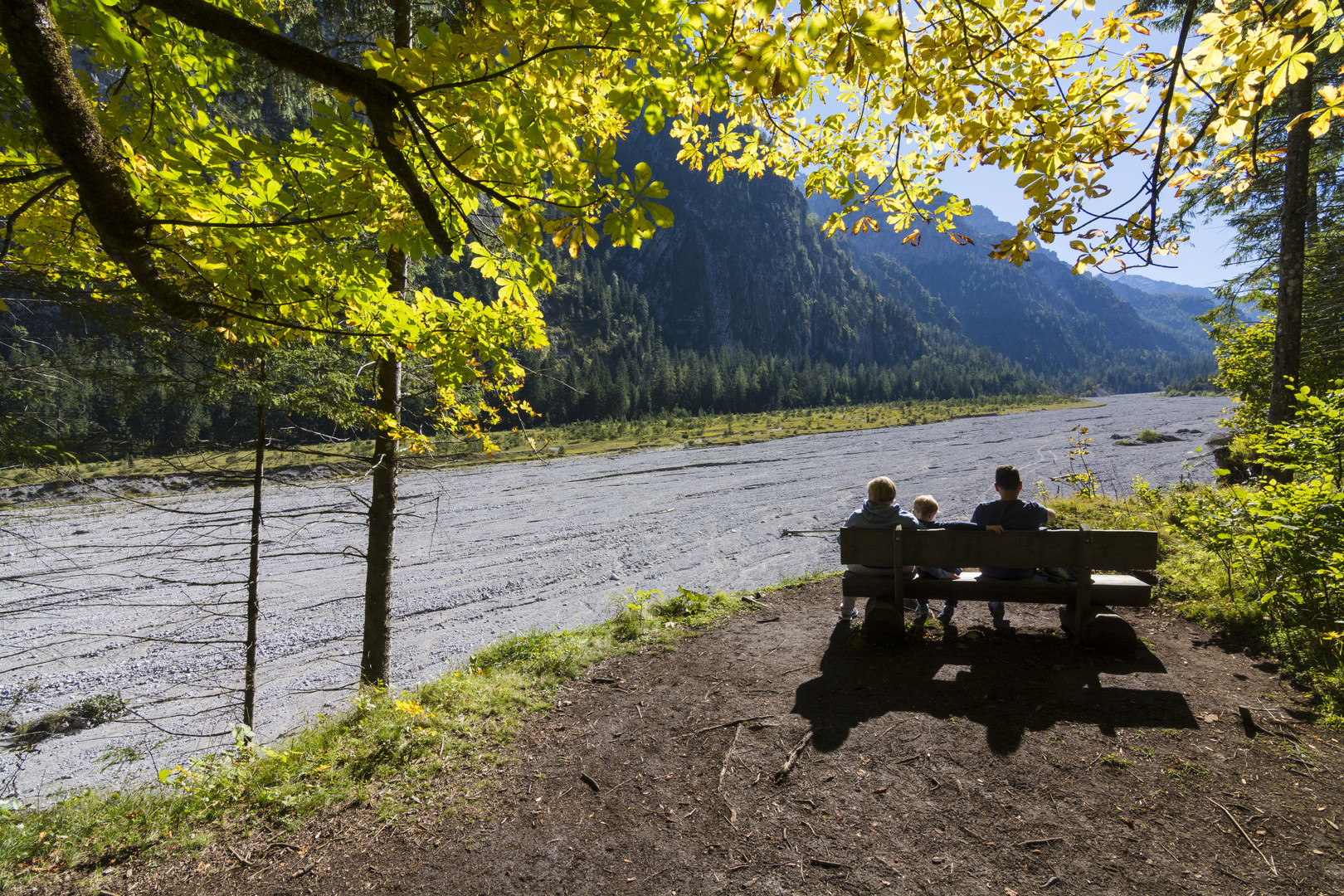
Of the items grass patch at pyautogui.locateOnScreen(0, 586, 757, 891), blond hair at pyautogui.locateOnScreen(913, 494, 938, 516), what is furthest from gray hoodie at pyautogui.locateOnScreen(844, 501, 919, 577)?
grass patch at pyautogui.locateOnScreen(0, 586, 757, 891)

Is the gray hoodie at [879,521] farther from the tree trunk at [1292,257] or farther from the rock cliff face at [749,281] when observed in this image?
the rock cliff face at [749,281]

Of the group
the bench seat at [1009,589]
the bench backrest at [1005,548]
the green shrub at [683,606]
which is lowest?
the green shrub at [683,606]

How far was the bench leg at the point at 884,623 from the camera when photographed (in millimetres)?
4879

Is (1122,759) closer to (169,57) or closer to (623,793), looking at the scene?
(623,793)

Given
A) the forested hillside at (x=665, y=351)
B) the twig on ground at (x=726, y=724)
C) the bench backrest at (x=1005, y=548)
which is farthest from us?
the bench backrest at (x=1005, y=548)

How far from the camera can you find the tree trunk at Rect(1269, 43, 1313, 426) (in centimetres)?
752

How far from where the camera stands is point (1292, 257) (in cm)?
771

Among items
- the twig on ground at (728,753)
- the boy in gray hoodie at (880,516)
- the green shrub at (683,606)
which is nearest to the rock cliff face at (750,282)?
the green shrub at (683,606)

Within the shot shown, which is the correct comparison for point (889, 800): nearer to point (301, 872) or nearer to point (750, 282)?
point (301, 872)

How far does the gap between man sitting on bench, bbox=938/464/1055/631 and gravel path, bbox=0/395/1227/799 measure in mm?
5755

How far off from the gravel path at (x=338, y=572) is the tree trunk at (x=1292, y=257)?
7.29 metres

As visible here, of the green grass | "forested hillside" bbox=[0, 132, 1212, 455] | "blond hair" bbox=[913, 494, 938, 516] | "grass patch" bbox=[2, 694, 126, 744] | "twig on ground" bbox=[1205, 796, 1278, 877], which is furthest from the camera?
"grass patch" bbox=[2, 694, 126, 744]

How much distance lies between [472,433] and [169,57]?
11.0 ft

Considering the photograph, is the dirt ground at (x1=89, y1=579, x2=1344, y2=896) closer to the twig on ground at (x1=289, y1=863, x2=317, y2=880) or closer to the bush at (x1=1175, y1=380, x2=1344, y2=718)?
the twig on ground at (x1=289, y1=863, x2=317, y2=880)
